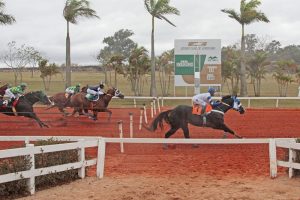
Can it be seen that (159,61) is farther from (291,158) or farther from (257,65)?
(291,158)

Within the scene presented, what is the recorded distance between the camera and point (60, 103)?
2223 centimetres

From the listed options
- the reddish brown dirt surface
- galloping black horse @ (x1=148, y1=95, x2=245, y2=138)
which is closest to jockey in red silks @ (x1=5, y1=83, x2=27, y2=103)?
the reddish brown dirt surface

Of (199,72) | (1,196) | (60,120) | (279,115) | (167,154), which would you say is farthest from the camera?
(199,72)

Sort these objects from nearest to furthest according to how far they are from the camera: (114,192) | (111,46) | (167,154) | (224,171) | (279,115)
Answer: (114,192)
(224,171)
(167,154)
(279,115)
(111,46)

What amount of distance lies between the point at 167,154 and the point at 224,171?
2.60m

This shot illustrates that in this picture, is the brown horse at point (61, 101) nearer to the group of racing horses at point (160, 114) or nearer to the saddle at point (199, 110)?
the group of racing horses at point (160, 114)

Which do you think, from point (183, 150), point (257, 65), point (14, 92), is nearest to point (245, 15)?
point (257, 65)

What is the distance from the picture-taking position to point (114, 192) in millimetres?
8305

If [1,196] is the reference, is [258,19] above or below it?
above

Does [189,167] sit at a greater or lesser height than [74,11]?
lesser

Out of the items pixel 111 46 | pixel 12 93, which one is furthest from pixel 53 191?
pixel 111 46

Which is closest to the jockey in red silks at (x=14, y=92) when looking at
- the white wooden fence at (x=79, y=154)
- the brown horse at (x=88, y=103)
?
the brown horse at (x=88, y=103)

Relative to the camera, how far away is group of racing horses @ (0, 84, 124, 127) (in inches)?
743

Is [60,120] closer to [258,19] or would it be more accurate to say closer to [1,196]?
[1,196]
